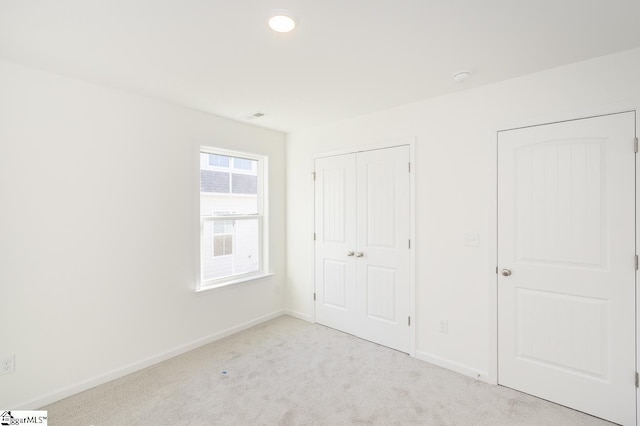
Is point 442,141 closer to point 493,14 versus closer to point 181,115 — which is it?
point 493,14

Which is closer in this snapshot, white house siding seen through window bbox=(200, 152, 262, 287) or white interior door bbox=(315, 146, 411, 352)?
white interior door bbox=(315, 146, 411, 352)

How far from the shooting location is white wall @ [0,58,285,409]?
217 cm

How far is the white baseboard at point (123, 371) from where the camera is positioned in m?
2.23

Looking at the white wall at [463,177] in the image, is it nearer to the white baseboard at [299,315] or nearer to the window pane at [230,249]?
the white baseboard at [299,315]

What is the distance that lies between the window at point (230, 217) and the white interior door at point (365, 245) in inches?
31.1

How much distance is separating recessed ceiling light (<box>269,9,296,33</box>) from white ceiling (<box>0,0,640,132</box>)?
0.12 ft

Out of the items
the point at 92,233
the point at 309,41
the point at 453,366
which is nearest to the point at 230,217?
the point at 92,233

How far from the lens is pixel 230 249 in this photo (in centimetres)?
363

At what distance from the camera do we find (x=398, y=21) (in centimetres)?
167

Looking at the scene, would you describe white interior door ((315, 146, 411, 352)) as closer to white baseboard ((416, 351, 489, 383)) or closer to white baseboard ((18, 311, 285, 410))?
white baseboard ((416, 351, 489, 383))

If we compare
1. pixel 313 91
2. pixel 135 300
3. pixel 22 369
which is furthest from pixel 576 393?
pixel 22 369

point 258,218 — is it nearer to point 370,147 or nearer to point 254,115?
point 254,115

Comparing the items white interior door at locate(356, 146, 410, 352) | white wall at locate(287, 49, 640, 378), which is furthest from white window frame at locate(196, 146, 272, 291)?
white wall at locate(287, 49, 640, 378)

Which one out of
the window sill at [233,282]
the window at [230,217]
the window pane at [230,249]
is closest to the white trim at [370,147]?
the window at [230,217]
